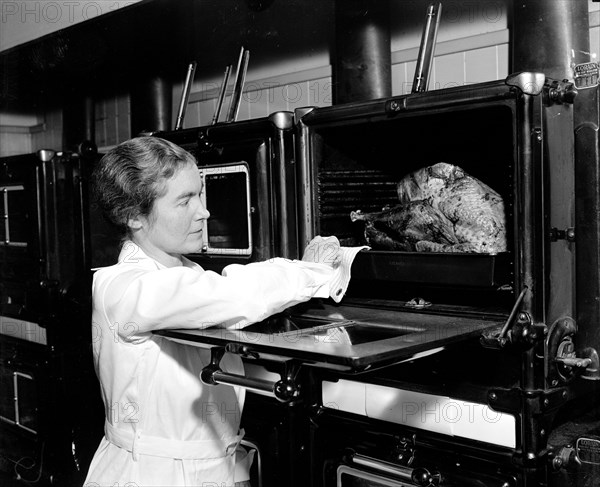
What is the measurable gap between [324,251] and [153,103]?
7.56 ft

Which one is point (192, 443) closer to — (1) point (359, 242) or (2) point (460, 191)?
(1) point (359, 242)

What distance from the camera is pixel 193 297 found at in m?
1.62

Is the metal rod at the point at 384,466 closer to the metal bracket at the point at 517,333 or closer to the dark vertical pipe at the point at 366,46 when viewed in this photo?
the metal bracket at the point at 517,333

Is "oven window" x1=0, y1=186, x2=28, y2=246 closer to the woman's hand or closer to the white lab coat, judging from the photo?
the white lab coat

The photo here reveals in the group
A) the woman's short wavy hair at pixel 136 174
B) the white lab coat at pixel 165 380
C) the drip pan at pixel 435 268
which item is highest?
the woman's short wavy hair at pixel 136 174

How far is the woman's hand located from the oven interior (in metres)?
0.07

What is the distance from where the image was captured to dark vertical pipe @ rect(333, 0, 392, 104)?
2.72 meters

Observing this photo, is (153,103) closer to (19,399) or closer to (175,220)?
(19,399)

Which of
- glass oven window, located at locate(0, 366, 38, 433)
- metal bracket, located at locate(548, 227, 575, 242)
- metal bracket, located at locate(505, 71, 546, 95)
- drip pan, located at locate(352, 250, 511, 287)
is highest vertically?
metal bracket, located at locate(505, 71, 546, 95)

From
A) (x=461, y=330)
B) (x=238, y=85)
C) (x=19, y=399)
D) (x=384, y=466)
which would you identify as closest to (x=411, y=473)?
(x=384, y=466)

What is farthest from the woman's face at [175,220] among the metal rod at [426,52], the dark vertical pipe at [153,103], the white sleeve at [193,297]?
the dark vertical pipe at [153,103]

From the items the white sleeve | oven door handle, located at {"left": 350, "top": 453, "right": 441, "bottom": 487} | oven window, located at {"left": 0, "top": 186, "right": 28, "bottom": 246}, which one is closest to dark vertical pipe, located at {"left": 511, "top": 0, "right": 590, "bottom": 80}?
the white sleeve

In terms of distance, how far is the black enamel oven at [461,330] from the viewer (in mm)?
1610

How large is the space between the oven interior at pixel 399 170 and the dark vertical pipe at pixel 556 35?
0.24 metres
